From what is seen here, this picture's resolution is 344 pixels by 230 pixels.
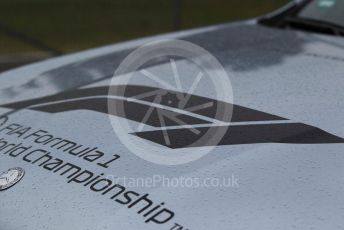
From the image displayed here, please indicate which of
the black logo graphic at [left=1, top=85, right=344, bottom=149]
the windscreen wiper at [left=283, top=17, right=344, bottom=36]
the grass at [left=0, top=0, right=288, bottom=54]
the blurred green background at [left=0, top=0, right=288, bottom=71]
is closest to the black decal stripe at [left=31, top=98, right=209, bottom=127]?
the black logo graphic at [left=1, top=85, right=344, bottom=149]

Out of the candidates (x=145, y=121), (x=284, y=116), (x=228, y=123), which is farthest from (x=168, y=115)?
(x=284, y=116)

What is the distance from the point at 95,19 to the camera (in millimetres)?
12969

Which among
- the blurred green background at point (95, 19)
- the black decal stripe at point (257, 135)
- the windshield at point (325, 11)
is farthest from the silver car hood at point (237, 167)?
the blurred green background at point (95, 19)

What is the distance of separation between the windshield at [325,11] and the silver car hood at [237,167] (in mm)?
511

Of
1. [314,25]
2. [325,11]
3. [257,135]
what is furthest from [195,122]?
[325,11]

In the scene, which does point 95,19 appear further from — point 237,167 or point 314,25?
point 237,167

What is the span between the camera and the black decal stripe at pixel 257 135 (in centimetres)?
180

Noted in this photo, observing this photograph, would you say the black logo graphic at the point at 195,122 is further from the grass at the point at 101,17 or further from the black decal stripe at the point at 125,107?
the grass at the point at 101,17

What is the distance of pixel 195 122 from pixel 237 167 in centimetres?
30

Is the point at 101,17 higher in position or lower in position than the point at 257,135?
lower

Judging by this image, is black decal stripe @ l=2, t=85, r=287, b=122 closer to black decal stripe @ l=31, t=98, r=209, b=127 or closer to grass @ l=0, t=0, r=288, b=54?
black decal stripe @ l=31, t=98, r=209, b=127

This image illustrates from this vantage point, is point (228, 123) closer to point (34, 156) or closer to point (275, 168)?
point (275, 168)

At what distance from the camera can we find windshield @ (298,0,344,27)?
2.91 meters

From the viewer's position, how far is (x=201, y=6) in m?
14.5
